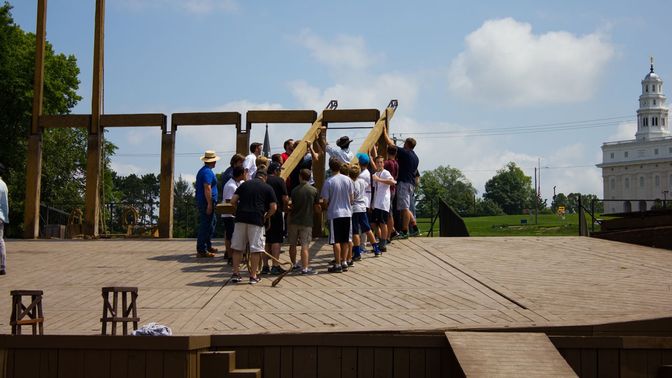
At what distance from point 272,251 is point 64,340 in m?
5.41

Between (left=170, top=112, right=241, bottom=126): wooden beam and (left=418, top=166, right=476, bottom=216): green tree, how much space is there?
334 ft

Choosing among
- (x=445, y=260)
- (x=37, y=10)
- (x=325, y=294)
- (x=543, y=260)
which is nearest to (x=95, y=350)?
(x=325, y=294)

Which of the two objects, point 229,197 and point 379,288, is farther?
point 229,197

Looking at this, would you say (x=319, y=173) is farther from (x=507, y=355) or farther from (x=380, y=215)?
(x=507, y=355)

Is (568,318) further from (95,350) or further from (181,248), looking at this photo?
(181,248)

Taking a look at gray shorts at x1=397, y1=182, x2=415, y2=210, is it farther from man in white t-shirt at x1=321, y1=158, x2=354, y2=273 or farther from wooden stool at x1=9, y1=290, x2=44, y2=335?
wooden stool at x1=9, y1=290, x2=44, y2=335

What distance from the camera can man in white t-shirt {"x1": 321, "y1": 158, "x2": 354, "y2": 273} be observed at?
44.4 feet

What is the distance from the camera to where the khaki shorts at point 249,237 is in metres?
12.6

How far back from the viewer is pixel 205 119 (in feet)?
65.2

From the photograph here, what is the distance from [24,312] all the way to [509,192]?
139 m

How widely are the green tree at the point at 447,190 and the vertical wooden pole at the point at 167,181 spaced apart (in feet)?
334

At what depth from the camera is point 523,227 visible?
251ft

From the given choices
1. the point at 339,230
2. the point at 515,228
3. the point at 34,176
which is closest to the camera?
the point at 339,230

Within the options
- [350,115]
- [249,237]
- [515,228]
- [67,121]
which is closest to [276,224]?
[249,237]
